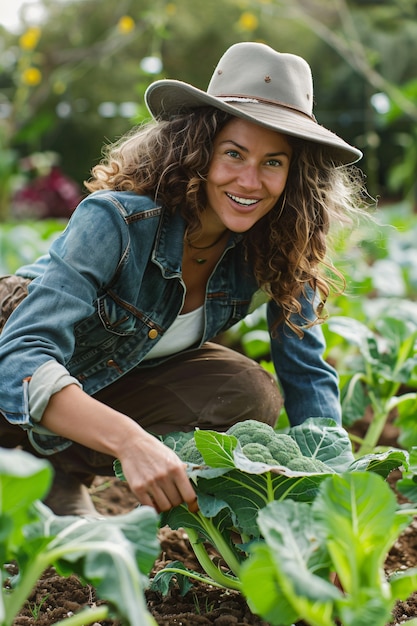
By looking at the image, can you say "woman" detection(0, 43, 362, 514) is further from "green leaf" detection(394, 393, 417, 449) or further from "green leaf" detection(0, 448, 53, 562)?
"green leaf" detection(394, 393, 417, 449)

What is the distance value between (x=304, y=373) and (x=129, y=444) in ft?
Answer: 3.08

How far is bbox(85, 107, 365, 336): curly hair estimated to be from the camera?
86.0 inches

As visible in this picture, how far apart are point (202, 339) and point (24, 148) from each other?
882 cm

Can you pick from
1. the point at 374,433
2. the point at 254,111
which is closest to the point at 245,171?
the point at 254,111

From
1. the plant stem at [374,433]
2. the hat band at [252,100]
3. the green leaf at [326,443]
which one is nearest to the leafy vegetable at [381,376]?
the plant stem at [374,433]

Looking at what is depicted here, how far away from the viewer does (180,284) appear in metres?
2.27

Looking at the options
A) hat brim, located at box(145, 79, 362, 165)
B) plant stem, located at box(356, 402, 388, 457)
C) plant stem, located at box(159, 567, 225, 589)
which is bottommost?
plant stem, located at box(159, 567, 225, 589)

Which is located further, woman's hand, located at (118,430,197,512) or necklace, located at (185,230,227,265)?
necklace, located at (185,230,227,265)

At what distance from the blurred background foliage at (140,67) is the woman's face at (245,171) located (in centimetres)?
706

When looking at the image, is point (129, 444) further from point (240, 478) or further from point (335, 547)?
point (335, 547)

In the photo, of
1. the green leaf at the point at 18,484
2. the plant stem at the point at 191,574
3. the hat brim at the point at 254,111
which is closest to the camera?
the green leaf at the point at 18,484

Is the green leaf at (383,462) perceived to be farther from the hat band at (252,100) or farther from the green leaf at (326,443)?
the hat band at (252,100)

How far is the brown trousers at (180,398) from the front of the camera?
8.04 feet

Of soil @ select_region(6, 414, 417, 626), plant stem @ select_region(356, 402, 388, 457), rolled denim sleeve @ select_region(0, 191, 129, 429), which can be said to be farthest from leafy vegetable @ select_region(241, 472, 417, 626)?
plant stem @ select_region(356, 402, 388, 457)
